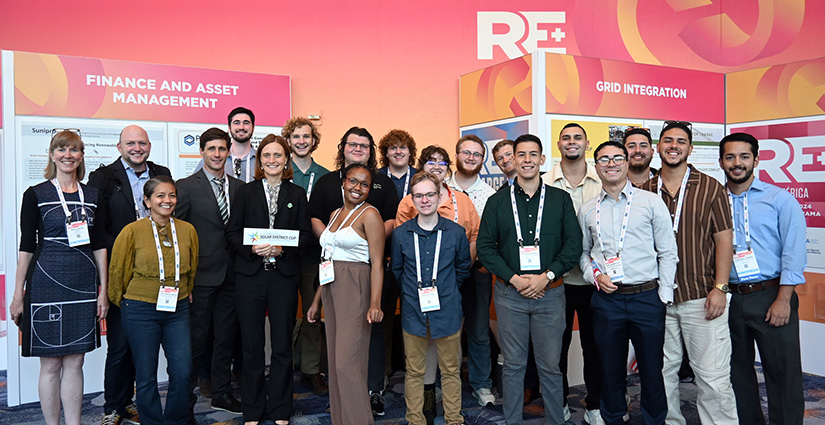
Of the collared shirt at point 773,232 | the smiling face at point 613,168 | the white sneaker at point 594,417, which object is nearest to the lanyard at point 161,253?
the smiling face at point 613,168

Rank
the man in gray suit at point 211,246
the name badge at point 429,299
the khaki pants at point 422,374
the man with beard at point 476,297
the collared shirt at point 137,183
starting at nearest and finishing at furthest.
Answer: the name badge at point 429,299
the khaki pants at point 422,374
the man in gray suit at point 211,246
the collared shirt at point 137,183
the man with beard at point 476,297

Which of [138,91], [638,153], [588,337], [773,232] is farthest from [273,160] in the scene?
[773,232]

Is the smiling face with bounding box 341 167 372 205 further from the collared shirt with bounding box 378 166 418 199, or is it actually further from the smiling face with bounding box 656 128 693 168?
the smiling face with bounding box 656 128 693 168

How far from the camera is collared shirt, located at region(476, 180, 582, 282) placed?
10.1 ft

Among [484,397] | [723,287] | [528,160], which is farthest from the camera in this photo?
[484,397]

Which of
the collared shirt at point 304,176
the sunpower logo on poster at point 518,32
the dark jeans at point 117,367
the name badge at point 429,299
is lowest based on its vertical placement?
the dark jeans at point 117,367

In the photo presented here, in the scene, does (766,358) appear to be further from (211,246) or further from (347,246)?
(211,246)

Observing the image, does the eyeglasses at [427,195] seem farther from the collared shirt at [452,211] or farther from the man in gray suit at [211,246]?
the man in gray suit at [211,246]

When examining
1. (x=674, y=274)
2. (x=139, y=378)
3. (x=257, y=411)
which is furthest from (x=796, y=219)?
(x=139, y=378)

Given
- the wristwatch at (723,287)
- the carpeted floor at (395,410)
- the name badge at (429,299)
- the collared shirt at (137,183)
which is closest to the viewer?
the wristwatch at (723,287)

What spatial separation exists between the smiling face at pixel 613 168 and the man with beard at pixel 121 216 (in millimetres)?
2688

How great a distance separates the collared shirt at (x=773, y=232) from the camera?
2.91m

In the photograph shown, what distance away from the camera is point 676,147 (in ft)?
10.1

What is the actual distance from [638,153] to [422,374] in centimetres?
205
